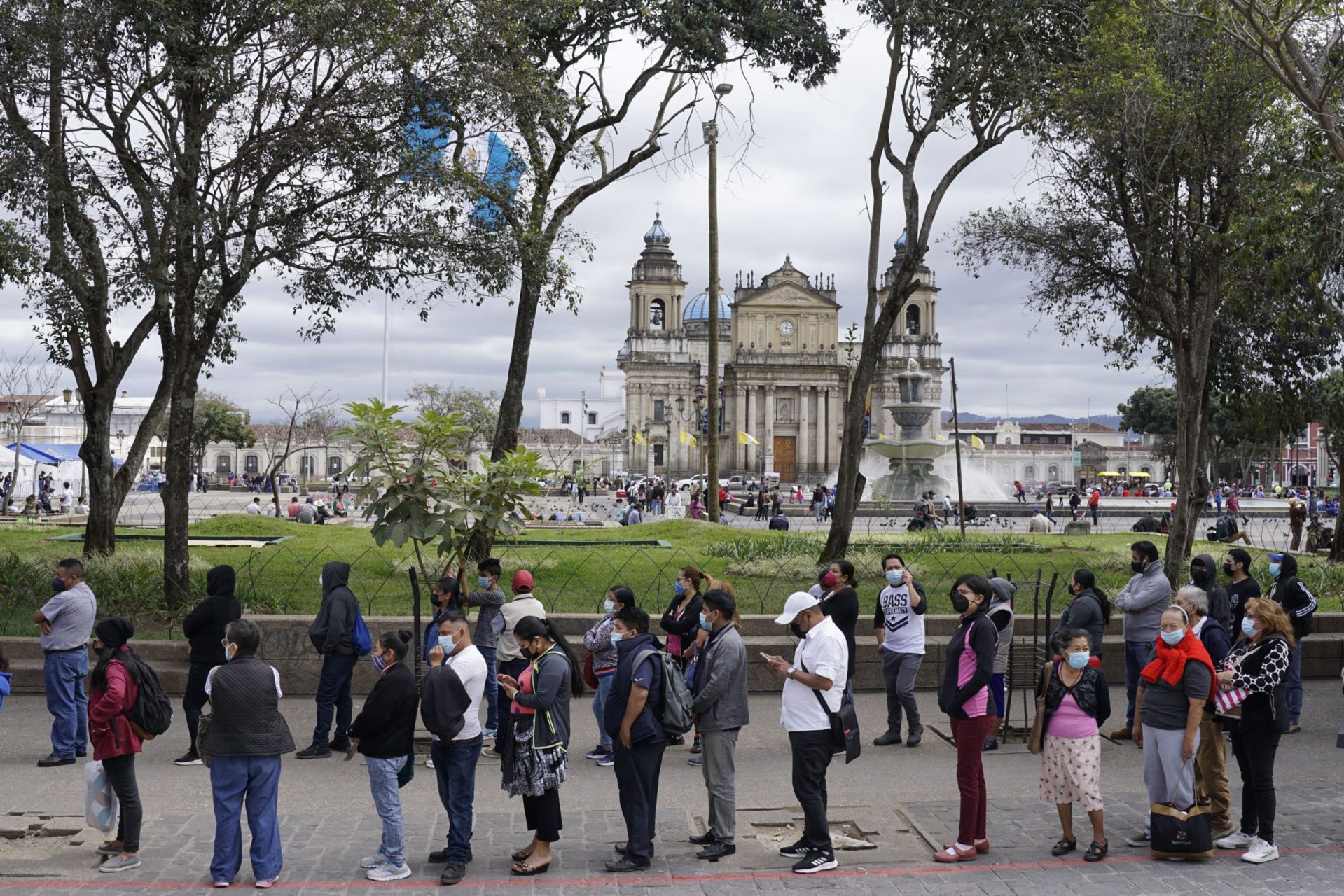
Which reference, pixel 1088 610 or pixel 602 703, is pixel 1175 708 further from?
pixel 602 703

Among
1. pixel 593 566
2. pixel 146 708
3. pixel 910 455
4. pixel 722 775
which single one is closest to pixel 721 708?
pixel 722 775

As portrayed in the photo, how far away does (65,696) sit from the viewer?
27.2ft

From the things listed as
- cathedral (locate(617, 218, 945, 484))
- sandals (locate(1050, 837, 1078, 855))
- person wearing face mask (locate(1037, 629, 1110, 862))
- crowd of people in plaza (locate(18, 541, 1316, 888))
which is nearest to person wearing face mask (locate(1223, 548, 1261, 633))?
crowd of people in plaza (locate(18, 541, 1316, 888))

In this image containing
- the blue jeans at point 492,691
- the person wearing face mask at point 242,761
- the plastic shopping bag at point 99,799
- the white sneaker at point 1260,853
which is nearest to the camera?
the person wearing face mask at point 242,761

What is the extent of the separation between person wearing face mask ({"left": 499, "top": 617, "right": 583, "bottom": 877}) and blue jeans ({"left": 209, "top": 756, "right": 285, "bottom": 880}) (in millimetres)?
1199

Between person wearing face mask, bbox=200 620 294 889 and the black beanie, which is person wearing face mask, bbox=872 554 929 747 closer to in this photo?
person wearing face mask, bbox=200 620 294 889

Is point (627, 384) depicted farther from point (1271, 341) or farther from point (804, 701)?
point (804, 701)

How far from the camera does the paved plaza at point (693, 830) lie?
6109 millimetres

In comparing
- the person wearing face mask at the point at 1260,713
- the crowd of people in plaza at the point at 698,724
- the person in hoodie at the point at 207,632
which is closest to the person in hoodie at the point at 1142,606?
the crowd of people in plaza at the point at 698,724

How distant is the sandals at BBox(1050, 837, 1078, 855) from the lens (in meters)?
6.56

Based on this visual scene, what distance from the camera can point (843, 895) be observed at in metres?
5.97

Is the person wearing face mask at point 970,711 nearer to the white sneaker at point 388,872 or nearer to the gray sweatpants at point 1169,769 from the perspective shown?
the gray sweatpants at point 1169,769

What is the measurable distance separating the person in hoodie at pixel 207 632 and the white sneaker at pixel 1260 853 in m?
6.41

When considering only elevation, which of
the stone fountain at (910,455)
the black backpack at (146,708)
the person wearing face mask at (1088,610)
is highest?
the stone fountain at (910,455)
